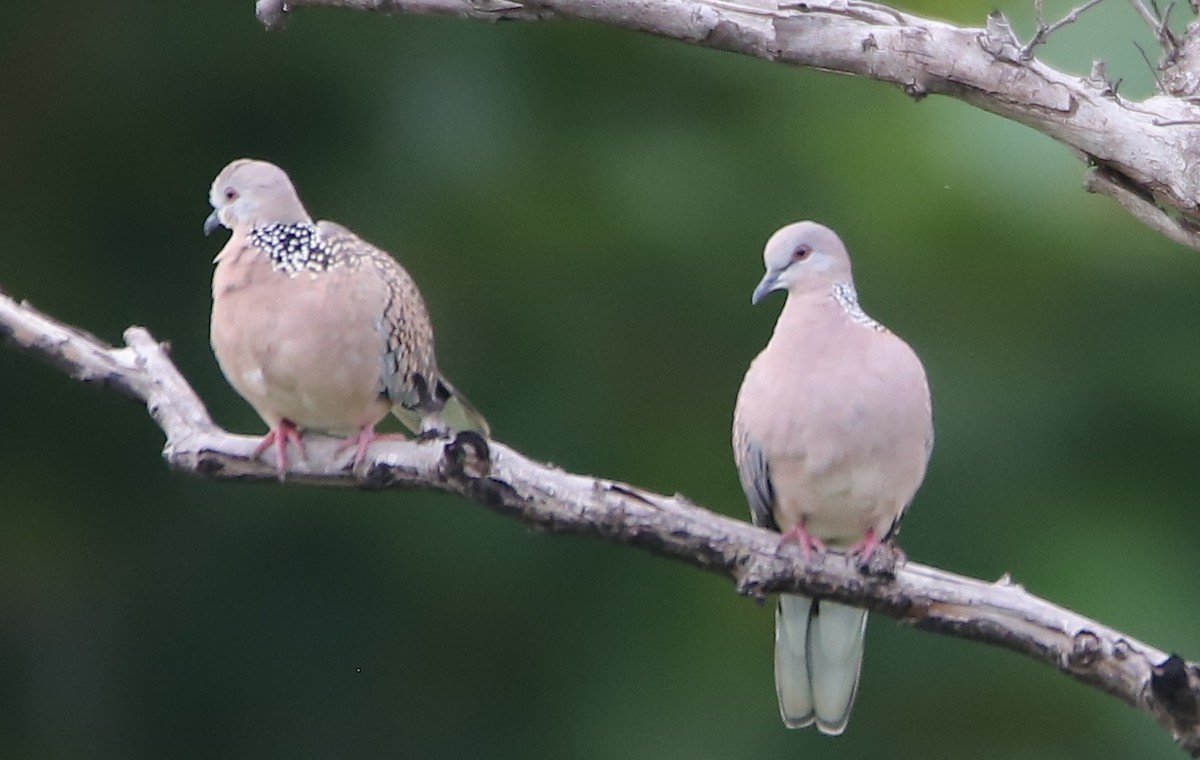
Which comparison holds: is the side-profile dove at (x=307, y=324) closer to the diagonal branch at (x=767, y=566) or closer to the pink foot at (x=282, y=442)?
the pink foot at (x=282, y=442)

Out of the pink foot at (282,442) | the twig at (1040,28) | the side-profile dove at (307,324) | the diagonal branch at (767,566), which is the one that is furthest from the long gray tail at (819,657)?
the twig at (1040,28)

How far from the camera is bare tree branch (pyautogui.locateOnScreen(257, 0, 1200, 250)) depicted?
3.39 meters

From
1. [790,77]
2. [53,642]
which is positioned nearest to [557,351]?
[790,77]

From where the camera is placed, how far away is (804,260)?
153 inches

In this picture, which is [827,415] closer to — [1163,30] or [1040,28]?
[1040,28]

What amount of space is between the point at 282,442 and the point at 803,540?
2.96 ft

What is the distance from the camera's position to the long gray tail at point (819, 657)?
13.1ft

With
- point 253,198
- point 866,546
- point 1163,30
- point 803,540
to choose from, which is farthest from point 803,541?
point 253,198

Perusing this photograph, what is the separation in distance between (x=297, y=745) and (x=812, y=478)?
12.5 feet

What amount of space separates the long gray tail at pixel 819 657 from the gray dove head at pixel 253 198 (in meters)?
1.14

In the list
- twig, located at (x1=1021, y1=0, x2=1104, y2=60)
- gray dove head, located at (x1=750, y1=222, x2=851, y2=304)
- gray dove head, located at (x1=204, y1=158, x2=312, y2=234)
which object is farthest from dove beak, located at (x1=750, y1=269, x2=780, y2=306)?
gray dove head, located at (x1=204, y1=158, x2=312, y2=234)

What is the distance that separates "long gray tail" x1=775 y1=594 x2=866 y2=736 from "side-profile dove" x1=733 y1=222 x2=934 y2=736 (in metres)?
0.05

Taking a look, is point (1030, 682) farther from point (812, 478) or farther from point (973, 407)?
point (812, 478)

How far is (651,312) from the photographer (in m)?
6.79
